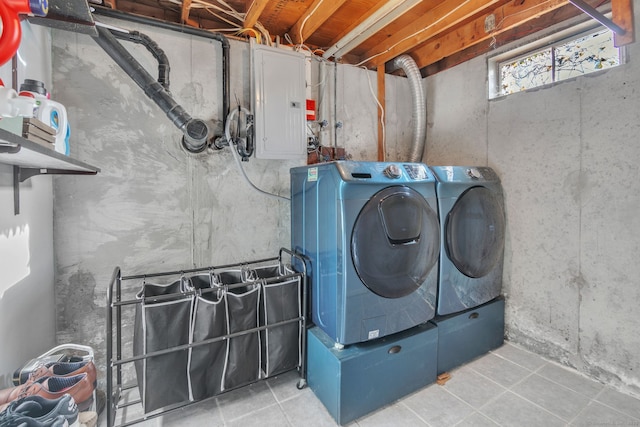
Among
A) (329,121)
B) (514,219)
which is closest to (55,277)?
(329,121)

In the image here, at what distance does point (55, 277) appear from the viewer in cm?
194

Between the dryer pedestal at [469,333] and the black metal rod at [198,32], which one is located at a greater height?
the black metal rod at [198,32]

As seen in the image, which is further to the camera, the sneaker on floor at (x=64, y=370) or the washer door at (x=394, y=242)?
the washer door at (x=394, y=242)

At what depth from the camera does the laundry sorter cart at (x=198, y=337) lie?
163 centimetres

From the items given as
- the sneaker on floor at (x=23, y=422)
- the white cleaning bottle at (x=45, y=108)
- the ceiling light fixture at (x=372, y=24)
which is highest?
the ceiling light fixture at (x=372, y=24)

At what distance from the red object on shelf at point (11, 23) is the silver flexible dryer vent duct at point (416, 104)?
9.48 ft

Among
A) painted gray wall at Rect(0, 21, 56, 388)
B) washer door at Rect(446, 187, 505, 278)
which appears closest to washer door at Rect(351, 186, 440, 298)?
washer door at Rect(446, 187, 505, 278)

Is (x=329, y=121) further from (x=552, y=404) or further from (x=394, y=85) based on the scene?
(x=552, y=404)

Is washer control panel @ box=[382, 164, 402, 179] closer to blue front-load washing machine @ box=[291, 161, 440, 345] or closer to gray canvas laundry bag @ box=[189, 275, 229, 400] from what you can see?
blue front-load washing machine @ box=[291, 161, 440, 345]

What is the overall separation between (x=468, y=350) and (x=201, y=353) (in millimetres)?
2018

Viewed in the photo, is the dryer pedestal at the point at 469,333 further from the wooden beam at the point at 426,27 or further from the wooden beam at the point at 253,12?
the wooden beam at the point at 253,12

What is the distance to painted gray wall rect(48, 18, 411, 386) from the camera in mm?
1979

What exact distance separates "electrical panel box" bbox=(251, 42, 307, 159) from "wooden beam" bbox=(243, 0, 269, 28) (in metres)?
0.18

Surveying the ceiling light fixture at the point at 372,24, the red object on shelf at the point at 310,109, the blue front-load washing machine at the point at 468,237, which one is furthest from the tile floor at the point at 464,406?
the ceiling light fixture at the point at 372,24
